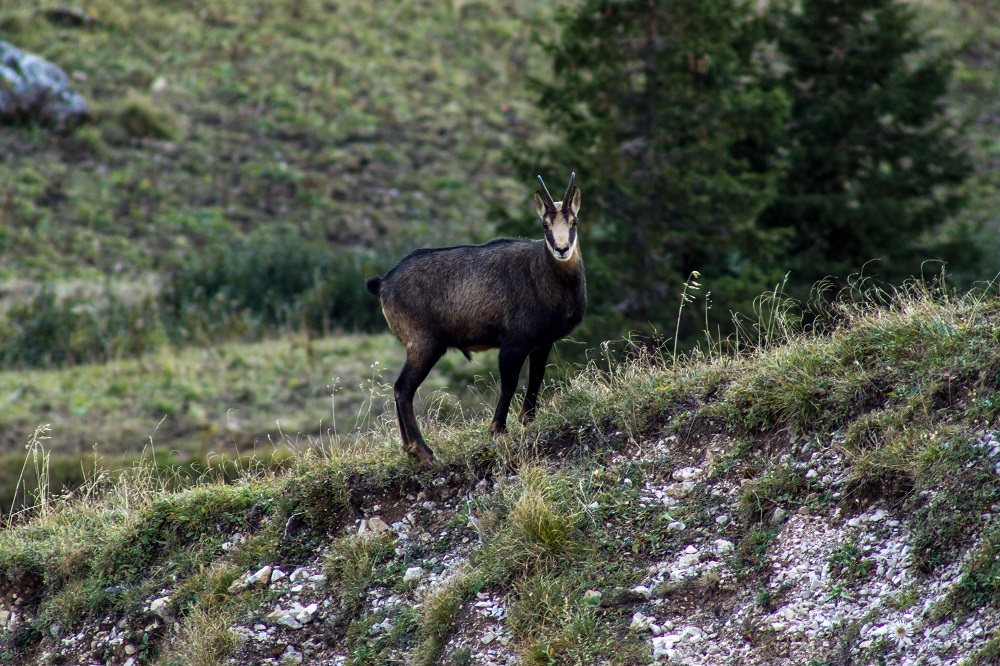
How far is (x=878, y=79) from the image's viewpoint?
1862cm

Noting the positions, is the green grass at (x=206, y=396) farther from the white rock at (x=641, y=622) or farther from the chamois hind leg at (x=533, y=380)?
the white rock at (x=641, y=622)

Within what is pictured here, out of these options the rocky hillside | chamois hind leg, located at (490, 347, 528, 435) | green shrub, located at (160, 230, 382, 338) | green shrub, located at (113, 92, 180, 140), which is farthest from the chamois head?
green shrub, located at (113, 92, 180, 140)

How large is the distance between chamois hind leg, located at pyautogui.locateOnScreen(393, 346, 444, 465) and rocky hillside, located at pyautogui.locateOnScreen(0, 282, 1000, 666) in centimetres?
18

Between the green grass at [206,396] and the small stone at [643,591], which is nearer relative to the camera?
the small stone at [643,591]

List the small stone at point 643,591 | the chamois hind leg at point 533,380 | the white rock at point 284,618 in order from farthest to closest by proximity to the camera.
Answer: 1. the chamois hind leg at point 533,380
2. the white rock at point 284,618
3. the small stone at point 643,591

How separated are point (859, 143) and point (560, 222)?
43.0 feet

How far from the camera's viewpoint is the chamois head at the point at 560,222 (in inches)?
269

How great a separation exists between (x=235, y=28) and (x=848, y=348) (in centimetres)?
3248

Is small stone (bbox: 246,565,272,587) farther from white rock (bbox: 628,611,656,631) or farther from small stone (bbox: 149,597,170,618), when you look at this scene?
white rock (bbox: 628,611,656,631)

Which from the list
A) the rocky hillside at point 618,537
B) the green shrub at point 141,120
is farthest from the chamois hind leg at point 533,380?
the green shrub at point 141,120

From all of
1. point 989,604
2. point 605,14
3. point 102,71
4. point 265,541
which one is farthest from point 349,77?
point 989,604

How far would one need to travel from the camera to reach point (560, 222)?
6.96m

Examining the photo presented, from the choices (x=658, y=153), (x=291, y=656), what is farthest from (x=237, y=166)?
(x=291, y=656)

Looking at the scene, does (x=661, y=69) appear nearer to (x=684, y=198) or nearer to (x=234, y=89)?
(x=684, y=198)
